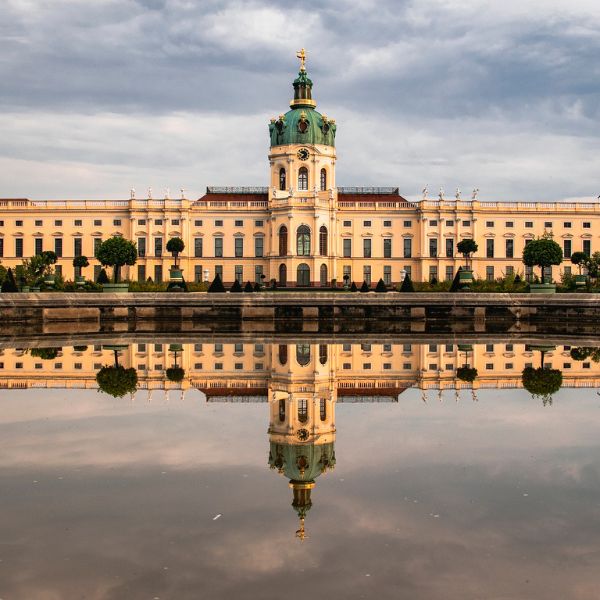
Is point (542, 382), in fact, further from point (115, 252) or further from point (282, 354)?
point (115, 252)

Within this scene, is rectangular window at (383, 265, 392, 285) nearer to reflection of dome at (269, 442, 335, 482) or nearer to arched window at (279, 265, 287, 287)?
arched window at (279, 265, 287, 287)

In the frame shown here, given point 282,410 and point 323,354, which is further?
point 323,354

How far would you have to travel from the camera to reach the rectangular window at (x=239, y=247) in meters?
84.9

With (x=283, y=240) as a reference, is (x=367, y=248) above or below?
below

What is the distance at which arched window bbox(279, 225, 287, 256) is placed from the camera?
267 feet

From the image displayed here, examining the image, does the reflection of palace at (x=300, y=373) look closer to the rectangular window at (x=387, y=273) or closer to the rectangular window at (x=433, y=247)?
the rectangular window at (x=387, y=273)

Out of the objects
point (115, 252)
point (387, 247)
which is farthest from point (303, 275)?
point (115, 252)

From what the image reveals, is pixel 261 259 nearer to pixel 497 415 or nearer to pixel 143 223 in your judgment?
pixel 143 223

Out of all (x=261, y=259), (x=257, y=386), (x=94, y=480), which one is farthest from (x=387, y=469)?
(x=261, y=259)

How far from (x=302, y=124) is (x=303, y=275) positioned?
14.7m

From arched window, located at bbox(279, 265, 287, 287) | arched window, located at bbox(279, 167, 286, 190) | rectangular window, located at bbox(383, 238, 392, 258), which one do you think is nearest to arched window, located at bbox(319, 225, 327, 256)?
arched window, located at bbox(279, 265, 287, 287)

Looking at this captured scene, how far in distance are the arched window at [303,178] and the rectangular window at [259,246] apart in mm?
6858

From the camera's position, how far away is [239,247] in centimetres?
8488

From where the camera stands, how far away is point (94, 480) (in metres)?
10.0
